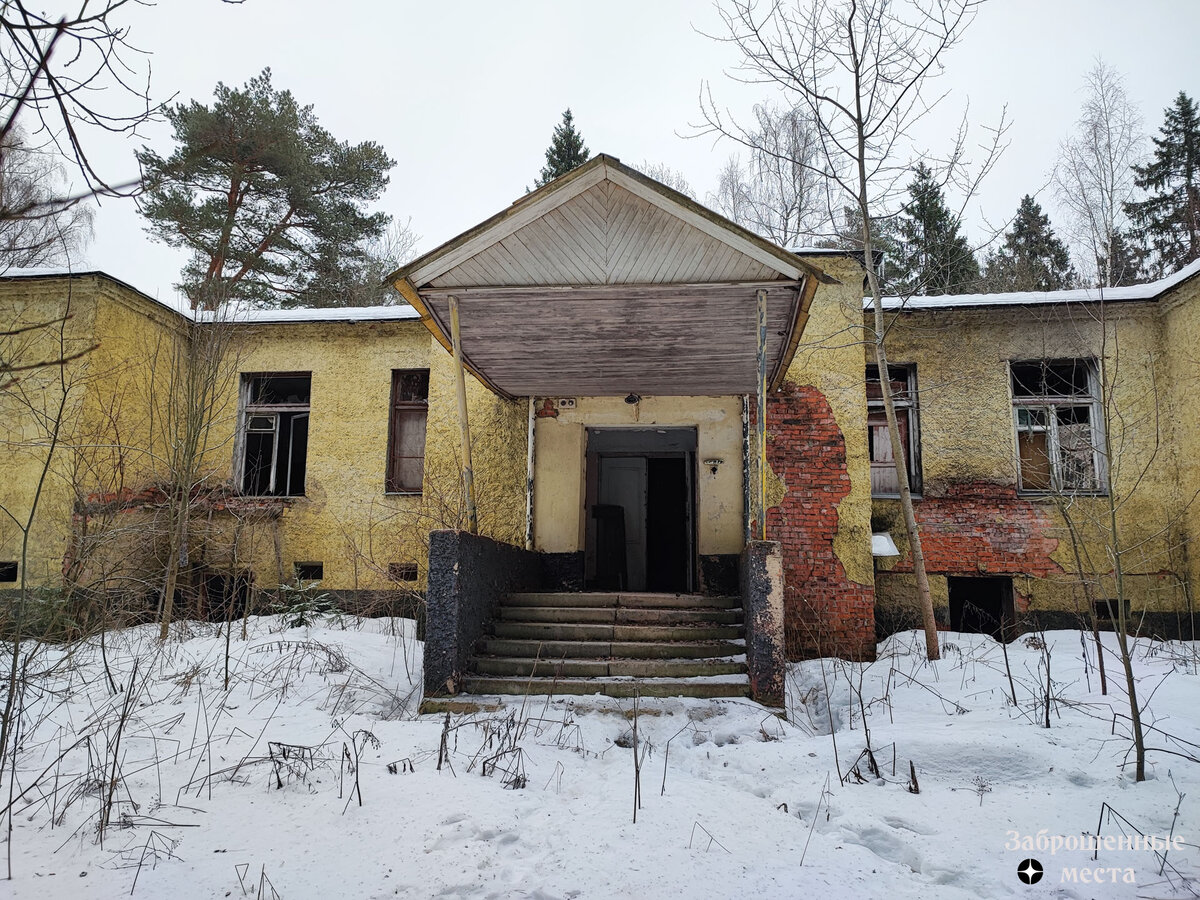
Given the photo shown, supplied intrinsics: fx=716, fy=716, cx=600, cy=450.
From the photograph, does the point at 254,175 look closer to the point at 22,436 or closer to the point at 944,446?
the point at 22,436

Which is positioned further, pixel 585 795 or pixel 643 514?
pixel 643 514

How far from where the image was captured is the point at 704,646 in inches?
255

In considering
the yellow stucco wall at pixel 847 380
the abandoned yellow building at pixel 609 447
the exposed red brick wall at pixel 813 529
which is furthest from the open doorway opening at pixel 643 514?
the yellow stucco wall at pixel 847 380

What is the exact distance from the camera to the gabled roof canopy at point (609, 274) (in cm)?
545

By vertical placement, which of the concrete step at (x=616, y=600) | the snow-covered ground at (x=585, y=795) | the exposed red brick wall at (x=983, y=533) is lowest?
the snow-covered ground at (x=585, y=795)

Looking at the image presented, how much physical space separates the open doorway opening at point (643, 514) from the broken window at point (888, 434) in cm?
263

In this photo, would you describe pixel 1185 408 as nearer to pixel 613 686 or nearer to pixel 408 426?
pixel 613 686

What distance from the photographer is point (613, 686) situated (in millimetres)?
5824

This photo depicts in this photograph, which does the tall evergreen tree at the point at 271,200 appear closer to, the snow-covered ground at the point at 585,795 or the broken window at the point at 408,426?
the broken window at the point at 408,426

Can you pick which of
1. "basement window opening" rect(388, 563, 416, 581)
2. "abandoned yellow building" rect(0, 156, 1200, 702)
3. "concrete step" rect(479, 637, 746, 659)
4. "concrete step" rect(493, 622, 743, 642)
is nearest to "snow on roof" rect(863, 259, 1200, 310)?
"abandoned yellow building" rect(0, 156, 1200, 702)

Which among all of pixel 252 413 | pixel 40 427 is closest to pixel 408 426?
pixel 252 413

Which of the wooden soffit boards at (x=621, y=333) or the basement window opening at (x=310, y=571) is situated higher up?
the wooden soffit boards at (x=621, y=333)

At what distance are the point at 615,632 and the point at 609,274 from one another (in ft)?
10.9

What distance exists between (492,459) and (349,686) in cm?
359
